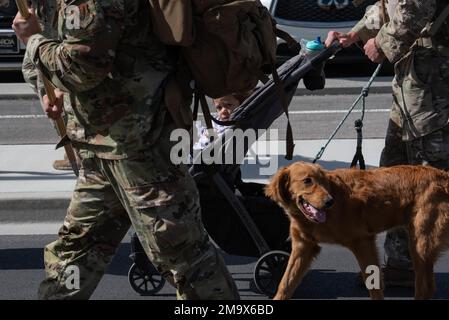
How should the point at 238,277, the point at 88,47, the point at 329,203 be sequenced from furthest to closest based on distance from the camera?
the point at 238,277 → the point at 329,203 → the point at 88,47

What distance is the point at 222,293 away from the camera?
4.02 metres

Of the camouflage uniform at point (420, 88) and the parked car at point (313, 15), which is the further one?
the parked car at point (313, 15)

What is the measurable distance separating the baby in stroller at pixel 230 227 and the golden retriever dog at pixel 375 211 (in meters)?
0.43

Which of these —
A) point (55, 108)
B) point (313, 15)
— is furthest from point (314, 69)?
point (313, 15)

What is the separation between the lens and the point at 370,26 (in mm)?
5480

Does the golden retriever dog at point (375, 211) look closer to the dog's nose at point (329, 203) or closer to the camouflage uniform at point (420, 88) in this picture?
the dog's nose at point (329, 203)

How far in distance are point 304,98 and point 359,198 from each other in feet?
20.8

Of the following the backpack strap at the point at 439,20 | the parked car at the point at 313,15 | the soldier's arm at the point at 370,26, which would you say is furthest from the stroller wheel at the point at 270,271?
the parked car at the point at 313,15

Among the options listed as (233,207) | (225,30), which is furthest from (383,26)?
(225,30)

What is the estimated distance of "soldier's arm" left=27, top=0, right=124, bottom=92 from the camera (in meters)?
3.66

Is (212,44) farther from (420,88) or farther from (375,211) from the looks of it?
(420,88)

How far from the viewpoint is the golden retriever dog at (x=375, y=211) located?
16.1 ft

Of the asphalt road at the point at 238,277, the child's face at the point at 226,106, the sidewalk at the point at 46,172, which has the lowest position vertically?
the sidewalk at the point at 46,172

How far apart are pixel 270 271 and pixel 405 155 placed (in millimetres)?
949
